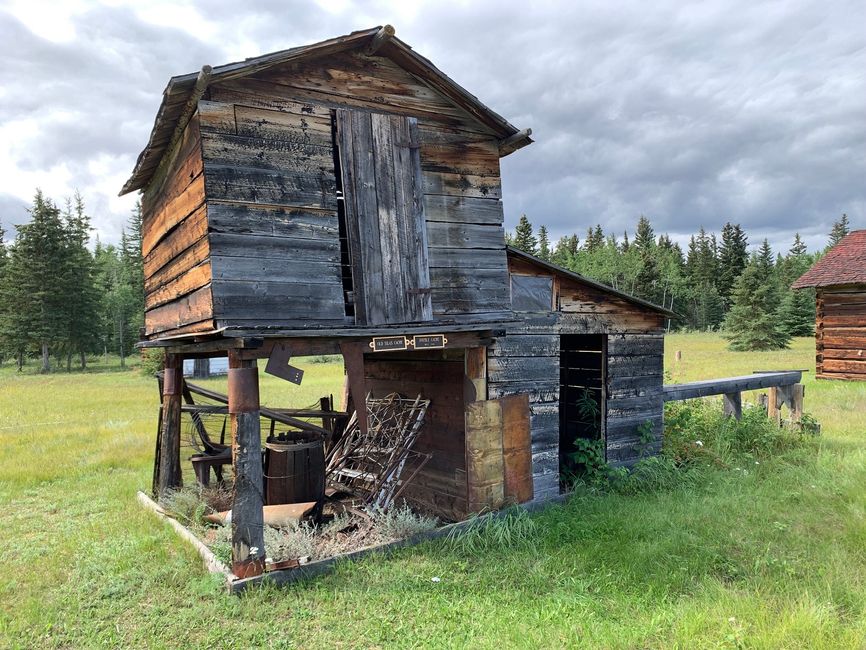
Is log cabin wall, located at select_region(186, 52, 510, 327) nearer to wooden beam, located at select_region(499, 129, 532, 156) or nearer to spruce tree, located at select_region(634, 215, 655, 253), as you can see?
wooden beam, located at select_region(499, 129, 532, 156)

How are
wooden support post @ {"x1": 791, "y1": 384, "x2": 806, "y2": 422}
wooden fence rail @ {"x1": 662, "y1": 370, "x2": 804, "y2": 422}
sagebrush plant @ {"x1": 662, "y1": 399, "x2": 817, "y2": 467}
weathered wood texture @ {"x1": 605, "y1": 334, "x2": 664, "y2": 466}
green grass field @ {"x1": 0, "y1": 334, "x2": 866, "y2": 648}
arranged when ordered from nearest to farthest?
green grass field @ {"x1": 0, "y1": 334, "x2": 866, "y2": 648} → weathered wood texture @ {"x1": 605, "y1": 334, "x2": 664, "y2": 466} → sagebrush plant @ {"x1": 662, "y1": 399, "x2": 817, "y2": 467} → wooden fence rail @ {"x1": 662, "y1": 370, "x2": 804, "y2": 422} → wooden support post @ {"x1": 791, "y1": 384, "x2": 806, "y2": 422}

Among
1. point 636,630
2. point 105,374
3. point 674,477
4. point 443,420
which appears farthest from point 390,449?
point 105,374

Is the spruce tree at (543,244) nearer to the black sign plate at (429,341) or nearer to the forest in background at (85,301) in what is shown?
the forest in background at (85,301)

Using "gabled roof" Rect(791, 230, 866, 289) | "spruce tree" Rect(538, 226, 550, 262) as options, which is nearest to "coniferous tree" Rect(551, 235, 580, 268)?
"spruce tree" Rect(538, 226, 550, 262)

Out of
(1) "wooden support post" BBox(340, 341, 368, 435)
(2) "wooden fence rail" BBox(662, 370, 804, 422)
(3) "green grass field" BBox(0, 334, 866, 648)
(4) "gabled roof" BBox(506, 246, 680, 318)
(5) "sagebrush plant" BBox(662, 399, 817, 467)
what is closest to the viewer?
(3) "green grass field" BBox(0, 334, 866, 648)

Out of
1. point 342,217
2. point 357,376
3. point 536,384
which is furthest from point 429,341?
point 536,384

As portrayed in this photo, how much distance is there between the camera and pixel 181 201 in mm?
6547

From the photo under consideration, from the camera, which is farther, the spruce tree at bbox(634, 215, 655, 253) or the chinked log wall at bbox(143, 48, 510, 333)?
the spruce tree at bbox(634, 215, 655, 253)

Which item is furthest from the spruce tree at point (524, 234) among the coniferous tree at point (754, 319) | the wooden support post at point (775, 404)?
the wooden support post at point (775, 404)

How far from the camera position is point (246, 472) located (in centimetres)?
586

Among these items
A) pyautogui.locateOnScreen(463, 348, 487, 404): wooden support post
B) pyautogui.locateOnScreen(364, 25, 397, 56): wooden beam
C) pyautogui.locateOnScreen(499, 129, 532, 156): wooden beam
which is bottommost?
pyautogui.locateOnScreen(463, 348, 487, 404): wooden support post

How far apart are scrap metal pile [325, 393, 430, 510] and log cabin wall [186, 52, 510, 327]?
2.00 metres

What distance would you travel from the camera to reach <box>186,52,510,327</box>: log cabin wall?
5777 millimetres

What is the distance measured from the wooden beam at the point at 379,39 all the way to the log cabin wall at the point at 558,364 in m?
3.36
